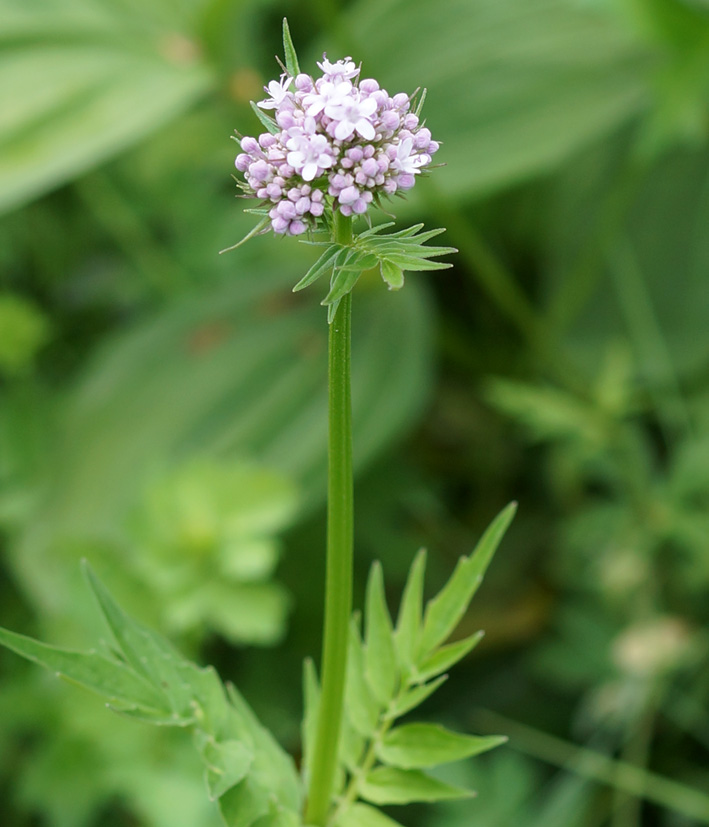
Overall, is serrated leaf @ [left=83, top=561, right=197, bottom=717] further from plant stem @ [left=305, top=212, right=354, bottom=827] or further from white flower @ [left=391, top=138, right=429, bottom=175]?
white flower @ [left=391, top=138, right=429, bottom=175]

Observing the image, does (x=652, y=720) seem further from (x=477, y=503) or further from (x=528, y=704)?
(x=477, y=503)

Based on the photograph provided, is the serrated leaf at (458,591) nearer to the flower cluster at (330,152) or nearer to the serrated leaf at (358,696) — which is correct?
the serrated leaf at (358,696)

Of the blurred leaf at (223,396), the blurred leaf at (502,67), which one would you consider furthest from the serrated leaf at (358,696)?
the blurred leaf at (502,67)

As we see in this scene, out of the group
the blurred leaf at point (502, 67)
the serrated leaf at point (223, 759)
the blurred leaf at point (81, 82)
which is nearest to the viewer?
the serrated leaf at point (223, 759)

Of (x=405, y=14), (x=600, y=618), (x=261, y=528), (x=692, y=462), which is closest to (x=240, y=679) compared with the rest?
(x=261, y=528)

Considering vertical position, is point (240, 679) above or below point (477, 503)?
below

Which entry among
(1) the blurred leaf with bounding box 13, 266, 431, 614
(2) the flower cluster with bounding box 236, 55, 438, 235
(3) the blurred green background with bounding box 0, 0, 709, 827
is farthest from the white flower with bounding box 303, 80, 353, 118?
(1) the blurred leaf with bounding box 13, 266, 431, 614


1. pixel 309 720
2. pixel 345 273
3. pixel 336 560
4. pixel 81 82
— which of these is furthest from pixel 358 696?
pixel 81 82
